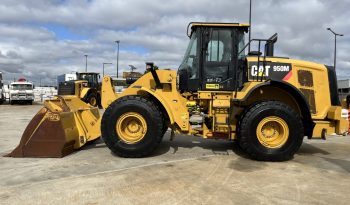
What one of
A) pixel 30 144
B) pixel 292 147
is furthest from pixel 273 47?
pixel 30 144

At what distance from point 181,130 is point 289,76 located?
96.8 inches

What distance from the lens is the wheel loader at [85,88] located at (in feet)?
89.1

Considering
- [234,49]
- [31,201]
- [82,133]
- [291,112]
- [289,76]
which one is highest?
[234,49]

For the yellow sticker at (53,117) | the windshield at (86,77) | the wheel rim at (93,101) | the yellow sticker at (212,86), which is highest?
the windshield at (86,77)

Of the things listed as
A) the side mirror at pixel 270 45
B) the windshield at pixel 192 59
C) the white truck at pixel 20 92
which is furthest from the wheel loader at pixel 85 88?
the side mirror at pixel 270 45

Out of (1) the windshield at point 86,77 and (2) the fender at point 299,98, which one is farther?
(1) the windshield at point 86,77

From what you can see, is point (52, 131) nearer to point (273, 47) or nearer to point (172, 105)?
point (172, 105)

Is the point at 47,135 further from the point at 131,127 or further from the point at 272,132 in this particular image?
the point at 272,132

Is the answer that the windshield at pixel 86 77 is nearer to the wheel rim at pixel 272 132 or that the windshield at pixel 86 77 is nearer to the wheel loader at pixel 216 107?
the wheel loader at pixel 216 107

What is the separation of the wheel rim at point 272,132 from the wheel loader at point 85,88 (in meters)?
19.1

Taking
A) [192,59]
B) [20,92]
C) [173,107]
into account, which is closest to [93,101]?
[20,92]

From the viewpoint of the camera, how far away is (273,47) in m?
8.60

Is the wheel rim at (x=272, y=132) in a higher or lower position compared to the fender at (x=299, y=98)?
lower

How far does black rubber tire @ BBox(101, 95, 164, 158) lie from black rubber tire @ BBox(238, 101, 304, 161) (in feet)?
5.44
